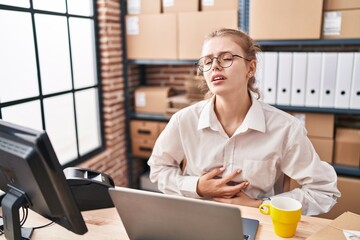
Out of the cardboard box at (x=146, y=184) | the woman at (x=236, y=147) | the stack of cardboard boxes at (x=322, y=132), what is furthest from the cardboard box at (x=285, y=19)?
the cardboard box at (x=146, y=184)

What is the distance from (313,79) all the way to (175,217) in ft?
5.92

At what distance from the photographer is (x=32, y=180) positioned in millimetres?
839

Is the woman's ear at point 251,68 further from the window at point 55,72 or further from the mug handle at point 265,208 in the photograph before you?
the window at point 55,72

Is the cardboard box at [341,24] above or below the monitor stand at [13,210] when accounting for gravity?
above

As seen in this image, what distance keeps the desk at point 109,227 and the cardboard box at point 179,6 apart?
179cm

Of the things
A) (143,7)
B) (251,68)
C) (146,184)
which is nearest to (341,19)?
(251,68)

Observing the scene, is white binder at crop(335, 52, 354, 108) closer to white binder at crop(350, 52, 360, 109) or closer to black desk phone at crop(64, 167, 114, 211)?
white binder at crop(350, 52, 360, 109)

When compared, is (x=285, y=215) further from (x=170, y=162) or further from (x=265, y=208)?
(x=170, y=162)

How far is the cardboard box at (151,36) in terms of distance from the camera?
8.73 feet

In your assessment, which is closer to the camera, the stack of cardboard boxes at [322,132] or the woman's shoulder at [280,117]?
the woman's shoulder at [280,117]

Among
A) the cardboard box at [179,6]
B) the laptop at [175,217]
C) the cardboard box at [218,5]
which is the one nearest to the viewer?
the laptop at [175,217]

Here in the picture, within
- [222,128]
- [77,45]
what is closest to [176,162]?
[222,128]

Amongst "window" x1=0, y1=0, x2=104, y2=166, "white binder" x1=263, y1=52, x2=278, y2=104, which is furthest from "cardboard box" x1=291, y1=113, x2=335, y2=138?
"window" x1=0, y1=0, x2=104, y2=166

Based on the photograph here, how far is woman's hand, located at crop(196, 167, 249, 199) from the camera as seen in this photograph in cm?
134
